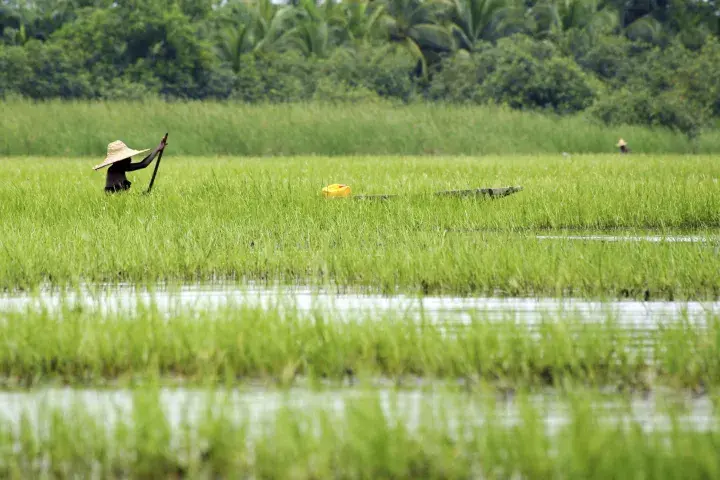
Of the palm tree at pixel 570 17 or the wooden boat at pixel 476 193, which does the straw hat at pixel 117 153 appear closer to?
the wooden boat at pixel 476 193

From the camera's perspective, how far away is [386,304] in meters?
5.97

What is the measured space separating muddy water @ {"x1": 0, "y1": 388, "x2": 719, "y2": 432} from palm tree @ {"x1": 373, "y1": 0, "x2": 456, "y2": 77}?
38.1m

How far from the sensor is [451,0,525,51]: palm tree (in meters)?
42.6

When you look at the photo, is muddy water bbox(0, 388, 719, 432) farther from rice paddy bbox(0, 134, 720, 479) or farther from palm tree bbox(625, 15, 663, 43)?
palm tree bbox(625, 15, 663, 43)

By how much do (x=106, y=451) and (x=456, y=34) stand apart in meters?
40.8

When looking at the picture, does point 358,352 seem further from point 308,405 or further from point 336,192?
point 336,192

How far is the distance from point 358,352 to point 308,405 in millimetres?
852

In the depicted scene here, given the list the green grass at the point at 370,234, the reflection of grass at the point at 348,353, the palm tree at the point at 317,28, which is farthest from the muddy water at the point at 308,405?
the palm tree at the point at 317,28

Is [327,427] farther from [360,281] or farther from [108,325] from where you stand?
[360,281]

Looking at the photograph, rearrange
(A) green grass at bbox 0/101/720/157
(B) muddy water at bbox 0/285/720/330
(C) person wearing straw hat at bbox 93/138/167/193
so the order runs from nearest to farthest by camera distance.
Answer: (B) muddy water at bbox 0/285/720/330, (C) person wearing straw hat at bbox 93/138/167/193, (A) green grass at bbox 0/101/720/157

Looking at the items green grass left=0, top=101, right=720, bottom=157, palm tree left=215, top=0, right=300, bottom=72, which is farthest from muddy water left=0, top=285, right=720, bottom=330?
palm tree left=215, top=0, right=300, bottom=72

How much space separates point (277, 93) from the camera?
36.6 m

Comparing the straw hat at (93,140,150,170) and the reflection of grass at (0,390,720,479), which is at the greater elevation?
the reflection of grass at (0,390,720,479)

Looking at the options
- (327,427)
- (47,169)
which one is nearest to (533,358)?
(327,427)
